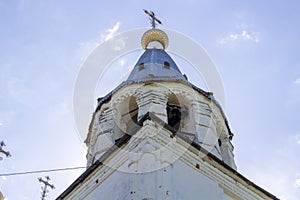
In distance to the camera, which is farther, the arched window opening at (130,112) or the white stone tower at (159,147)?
the arched window opening at (130,112)

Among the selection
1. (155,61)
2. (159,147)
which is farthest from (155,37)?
(159,147)

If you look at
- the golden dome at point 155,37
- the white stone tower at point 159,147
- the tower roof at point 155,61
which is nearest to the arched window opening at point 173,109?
the white stone tower at point 159,147

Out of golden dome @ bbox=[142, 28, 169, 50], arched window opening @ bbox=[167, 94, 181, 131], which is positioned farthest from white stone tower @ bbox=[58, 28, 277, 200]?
golden dome @ bbox=[142, 28, 169, 50]

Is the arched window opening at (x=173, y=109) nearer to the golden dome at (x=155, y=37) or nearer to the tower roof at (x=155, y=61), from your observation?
the tower roof at (x=155, y=61)

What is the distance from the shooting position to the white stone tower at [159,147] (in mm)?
9805

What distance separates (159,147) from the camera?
410 inches

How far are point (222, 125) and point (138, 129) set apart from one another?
4884 millimetres

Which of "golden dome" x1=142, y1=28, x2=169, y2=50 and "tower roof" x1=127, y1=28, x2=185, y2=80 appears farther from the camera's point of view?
"golden dome" x1=142, y1=28, x2=169, y2=50

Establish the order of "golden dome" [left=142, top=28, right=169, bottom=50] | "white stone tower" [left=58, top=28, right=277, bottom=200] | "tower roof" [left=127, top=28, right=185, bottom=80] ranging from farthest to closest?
"golden dome" [left=142, top=28, right=169, bottom=50], "tower roof" [left=127, top=28, right=185, bottom=80], "white stone tower" [left=58, top=28, right=277, bottom=200]

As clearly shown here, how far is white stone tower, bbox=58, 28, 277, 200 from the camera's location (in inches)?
386

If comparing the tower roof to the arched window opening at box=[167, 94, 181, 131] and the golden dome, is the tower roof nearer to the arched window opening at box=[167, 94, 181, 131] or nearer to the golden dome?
the golden dome

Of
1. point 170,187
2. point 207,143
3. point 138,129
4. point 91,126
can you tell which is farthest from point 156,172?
point 91,126

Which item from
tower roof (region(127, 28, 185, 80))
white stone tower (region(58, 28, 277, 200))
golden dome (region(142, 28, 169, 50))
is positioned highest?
golden dome (region(142, 28, 169, 50))

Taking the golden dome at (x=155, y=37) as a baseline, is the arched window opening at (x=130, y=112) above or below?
below
